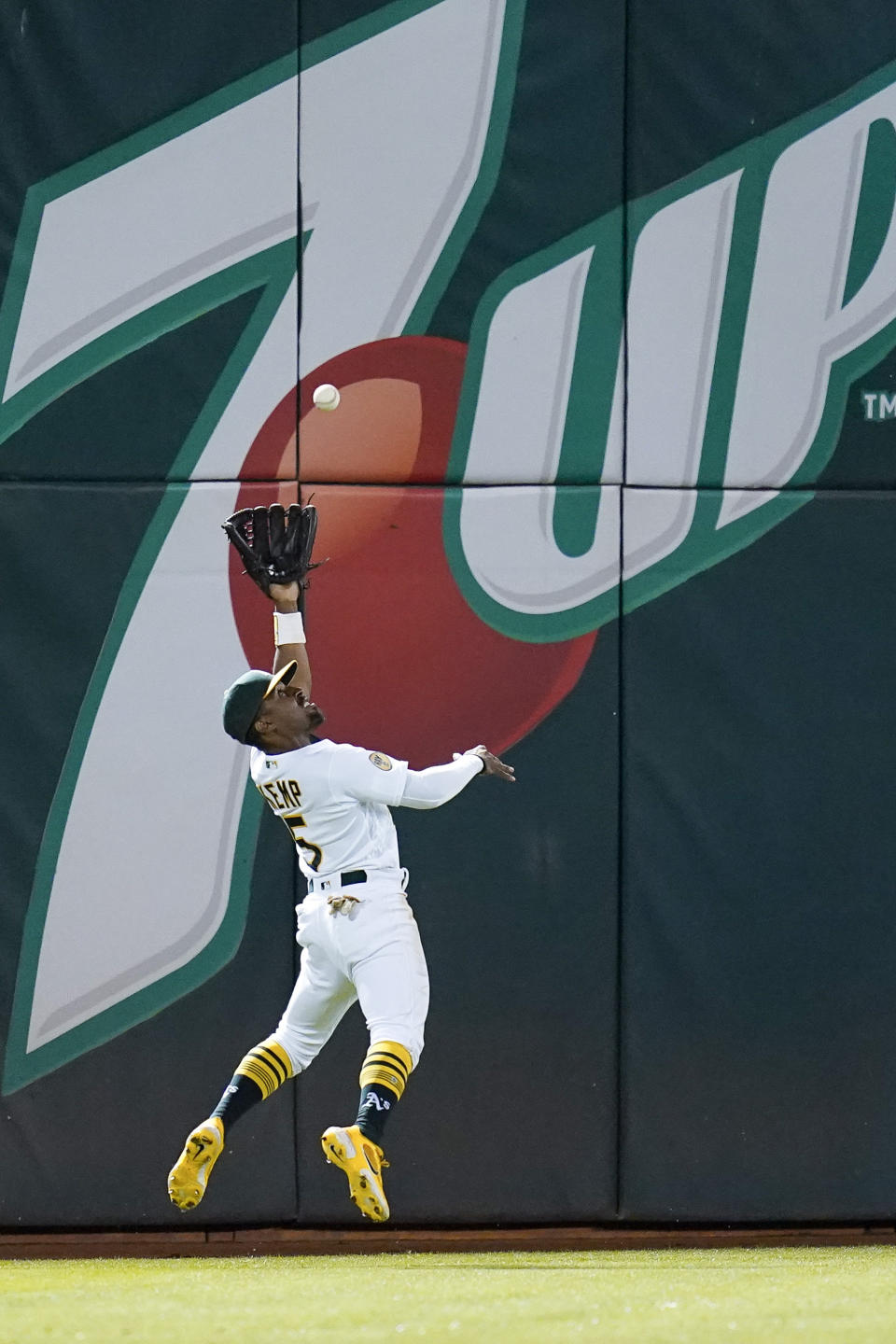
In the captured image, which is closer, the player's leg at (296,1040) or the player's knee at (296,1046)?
the player's leg at (296,1040)

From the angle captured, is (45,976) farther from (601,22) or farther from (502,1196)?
(601,22)

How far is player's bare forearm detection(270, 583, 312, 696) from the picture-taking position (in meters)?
5.06

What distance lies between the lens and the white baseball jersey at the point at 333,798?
479cm

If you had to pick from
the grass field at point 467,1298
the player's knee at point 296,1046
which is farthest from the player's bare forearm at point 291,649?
the grass field at point 467,1298

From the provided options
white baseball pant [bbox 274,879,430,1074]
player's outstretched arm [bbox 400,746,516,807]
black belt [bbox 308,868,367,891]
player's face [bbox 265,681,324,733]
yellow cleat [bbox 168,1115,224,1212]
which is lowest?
yellow cleat [bbox 168,1115,224,1212]

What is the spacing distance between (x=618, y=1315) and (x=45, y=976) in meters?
2.83

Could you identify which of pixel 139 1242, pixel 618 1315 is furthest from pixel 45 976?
pixel 618 1315

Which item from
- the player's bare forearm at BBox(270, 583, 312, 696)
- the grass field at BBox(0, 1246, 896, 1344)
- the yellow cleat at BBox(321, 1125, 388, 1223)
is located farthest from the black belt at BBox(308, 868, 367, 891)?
the grass field at BBox(0, 1246, 896, 1344)

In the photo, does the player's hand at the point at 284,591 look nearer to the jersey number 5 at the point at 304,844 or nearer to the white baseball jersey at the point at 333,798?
the white baseball jersey at the point at 333,798

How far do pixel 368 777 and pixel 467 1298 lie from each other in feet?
4.67

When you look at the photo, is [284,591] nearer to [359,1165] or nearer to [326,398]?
[326,398]

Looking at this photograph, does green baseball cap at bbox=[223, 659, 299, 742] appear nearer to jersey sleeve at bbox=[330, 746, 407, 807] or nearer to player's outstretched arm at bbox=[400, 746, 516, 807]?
jersey sleeve at bbox=[330, 746, 407, 807]

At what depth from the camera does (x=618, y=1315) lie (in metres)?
3.92

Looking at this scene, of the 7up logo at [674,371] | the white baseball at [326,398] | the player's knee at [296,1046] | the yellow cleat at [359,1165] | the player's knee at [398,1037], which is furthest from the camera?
the 7up logo at [674,371]
